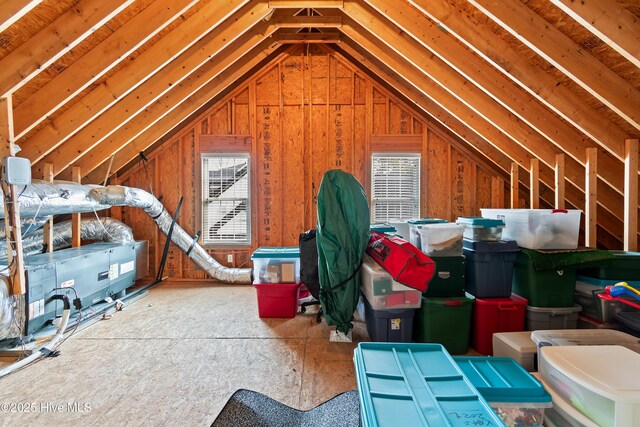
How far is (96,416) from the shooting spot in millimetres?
1693

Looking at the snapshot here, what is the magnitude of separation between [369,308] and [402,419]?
5.04 ft

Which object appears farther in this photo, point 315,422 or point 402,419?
point 315,422

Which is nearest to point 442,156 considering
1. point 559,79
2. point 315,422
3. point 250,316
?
point 559,79

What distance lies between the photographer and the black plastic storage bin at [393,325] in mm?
2281

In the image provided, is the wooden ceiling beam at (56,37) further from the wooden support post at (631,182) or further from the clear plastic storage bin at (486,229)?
the wooden support post at (631,182)

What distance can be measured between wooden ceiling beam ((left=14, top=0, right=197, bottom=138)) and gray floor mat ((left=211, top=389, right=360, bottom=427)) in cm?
282

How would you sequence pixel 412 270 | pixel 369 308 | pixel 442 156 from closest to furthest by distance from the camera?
pixel 412 270, pixel 369 308, pixel 442 156

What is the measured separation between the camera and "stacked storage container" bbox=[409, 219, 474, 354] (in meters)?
2.28

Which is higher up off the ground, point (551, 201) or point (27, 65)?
point (27, 65)

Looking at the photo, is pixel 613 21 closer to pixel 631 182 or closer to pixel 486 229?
pixel 631 182

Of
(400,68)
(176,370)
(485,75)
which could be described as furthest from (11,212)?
(485,75)

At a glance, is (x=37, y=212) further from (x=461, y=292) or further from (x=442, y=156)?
(x=442, y=156)

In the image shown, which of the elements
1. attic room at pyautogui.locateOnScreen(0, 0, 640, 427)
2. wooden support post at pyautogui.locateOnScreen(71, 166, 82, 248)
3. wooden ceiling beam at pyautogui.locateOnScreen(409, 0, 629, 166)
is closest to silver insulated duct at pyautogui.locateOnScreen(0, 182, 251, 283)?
attic room at pyautogui.locateOnScreen(0, 0, 640, 427)

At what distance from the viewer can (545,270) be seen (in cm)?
227
